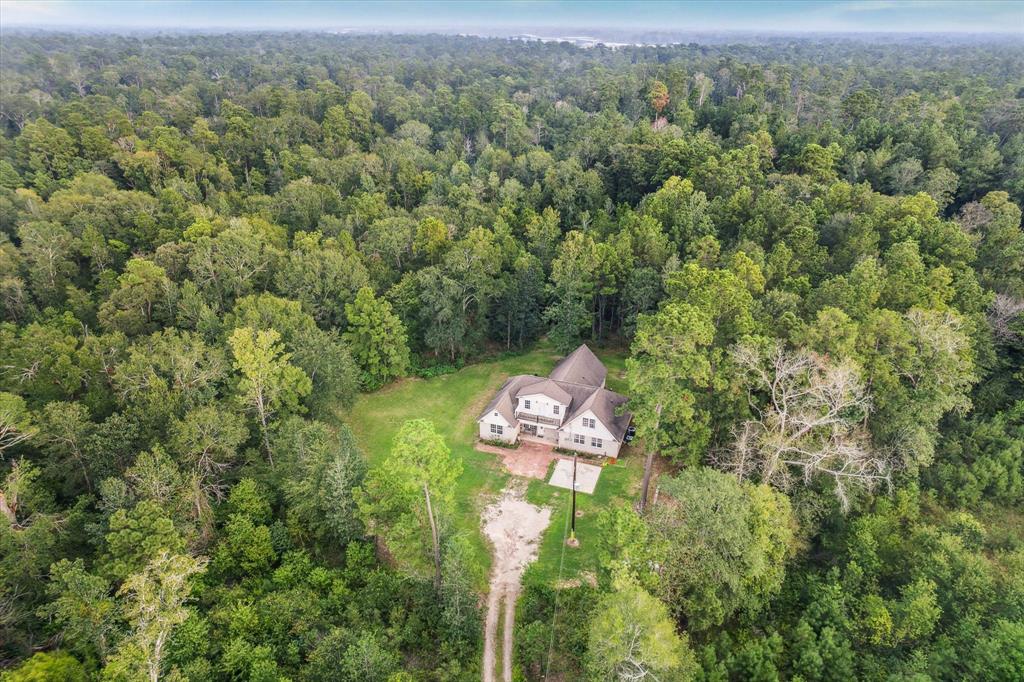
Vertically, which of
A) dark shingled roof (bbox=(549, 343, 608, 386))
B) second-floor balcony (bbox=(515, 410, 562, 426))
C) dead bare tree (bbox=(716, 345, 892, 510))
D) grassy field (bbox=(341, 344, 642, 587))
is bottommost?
grassy field (bbox=(341, 344, 642, 587))

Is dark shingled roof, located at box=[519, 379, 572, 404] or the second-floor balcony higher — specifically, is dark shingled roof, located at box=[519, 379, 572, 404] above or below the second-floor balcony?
above

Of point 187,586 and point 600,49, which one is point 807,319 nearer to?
point 187,586

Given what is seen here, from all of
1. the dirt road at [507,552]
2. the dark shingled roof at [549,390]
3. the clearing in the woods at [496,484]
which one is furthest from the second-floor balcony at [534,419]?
the dirt road at [507,552]

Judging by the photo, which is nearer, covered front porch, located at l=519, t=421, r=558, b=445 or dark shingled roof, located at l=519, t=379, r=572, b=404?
dark shingled roof, located at l=519, t=379, r=572, b=404

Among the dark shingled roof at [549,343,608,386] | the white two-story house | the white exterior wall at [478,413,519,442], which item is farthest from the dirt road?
the dark shingled roof at [549,343,608,386]

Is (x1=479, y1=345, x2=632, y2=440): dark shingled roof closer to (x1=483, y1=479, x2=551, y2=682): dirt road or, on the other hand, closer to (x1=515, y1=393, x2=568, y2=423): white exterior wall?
(x1=515, y1=393, x2=568, y2=423): white exterior wall

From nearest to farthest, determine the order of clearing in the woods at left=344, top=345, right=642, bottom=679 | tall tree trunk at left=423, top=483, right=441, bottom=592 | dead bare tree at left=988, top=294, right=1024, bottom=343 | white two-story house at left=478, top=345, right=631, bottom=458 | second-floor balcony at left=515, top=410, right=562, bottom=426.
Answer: tall tree trunk at left=423, top=483, right=441, bottom=592, clearing in the woods at left=344, top=345, right=642, bottom=679, dead bare tree at left=988, top=294, right=1024, bottom=343, white two-story house at left=478, top=345, right=631, bottom=458, second-floor balcony at left=515, top=410, right=562, bottom=426

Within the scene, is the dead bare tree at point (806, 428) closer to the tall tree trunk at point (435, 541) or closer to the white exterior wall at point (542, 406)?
the white exterior wall at point (542, 406)
